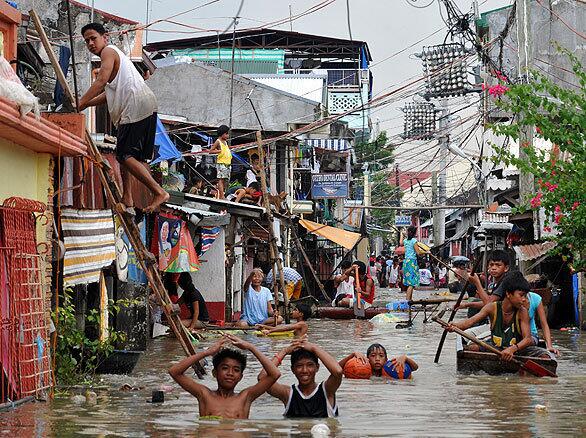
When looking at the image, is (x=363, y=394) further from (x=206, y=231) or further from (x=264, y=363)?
(x=206, y=231)

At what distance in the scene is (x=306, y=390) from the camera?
9219mm

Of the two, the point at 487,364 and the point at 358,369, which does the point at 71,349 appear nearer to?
the point at 358,369

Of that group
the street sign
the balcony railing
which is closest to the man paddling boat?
the balcony railing

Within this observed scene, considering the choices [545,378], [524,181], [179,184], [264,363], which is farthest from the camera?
[524,181]

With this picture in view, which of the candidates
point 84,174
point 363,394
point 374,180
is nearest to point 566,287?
point 363,394

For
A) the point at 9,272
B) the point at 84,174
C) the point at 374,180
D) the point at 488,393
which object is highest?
the point at 374,180

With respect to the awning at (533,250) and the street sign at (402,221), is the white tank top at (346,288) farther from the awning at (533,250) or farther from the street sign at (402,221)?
the street sign at (402,221)

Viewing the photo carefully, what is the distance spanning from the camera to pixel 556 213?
697 inches

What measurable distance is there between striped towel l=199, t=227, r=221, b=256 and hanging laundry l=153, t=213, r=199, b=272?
8.10 feet

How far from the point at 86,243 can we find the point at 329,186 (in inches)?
1031

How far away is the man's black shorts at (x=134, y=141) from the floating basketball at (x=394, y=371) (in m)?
4.24

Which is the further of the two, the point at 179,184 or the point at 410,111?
the point at 410,111

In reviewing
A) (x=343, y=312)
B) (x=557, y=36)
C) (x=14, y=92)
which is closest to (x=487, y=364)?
(x=14, y=92)

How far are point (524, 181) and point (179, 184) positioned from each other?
798 cm
